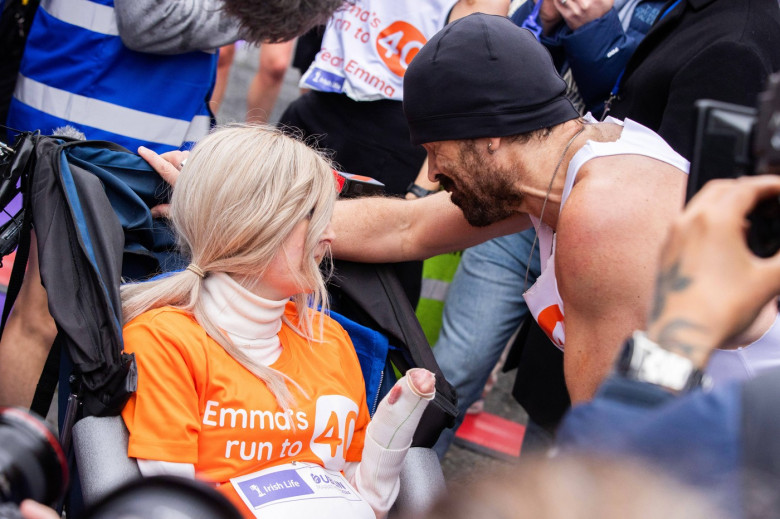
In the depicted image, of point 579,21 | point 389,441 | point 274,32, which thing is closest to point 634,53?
point 579,21

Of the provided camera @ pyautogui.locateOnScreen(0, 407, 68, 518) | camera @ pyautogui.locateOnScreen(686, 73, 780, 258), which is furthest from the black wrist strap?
camera @ pyautogui.locateOnScreen(0, 407, 68, 518)

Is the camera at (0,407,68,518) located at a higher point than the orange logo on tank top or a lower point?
higher

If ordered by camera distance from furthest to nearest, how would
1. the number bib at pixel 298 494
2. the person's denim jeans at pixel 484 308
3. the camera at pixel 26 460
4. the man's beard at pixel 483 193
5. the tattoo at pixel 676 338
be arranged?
the person's denim jeans at pixel 484 308, the man's beard at pixel 483 193, the number bib at pixel 298 494, the camera at pixel 26 460, the tattoo at pixel 676 338

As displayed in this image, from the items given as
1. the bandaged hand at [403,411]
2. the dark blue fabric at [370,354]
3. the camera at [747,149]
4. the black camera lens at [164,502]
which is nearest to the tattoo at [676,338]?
the camera at [747,149]

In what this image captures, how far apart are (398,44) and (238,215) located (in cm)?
138

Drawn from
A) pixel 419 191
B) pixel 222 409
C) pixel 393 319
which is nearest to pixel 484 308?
pixel 419 191

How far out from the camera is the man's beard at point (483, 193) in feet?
7.43

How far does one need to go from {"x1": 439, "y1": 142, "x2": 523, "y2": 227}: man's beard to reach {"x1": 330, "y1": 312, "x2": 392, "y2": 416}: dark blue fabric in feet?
1.40

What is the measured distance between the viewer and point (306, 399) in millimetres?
2160

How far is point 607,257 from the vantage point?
1.83 meters

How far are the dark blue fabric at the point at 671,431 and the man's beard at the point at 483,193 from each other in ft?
4.20

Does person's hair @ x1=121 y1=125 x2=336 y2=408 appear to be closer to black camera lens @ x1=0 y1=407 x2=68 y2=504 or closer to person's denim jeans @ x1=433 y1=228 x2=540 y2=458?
black camera lens @ x1=0 y1=407 x2=68 y2=504

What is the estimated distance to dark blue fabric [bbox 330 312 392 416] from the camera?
7.89 ft

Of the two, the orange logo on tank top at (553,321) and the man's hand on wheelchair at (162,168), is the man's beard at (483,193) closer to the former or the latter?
the orange logo on tank top at (553,321)
